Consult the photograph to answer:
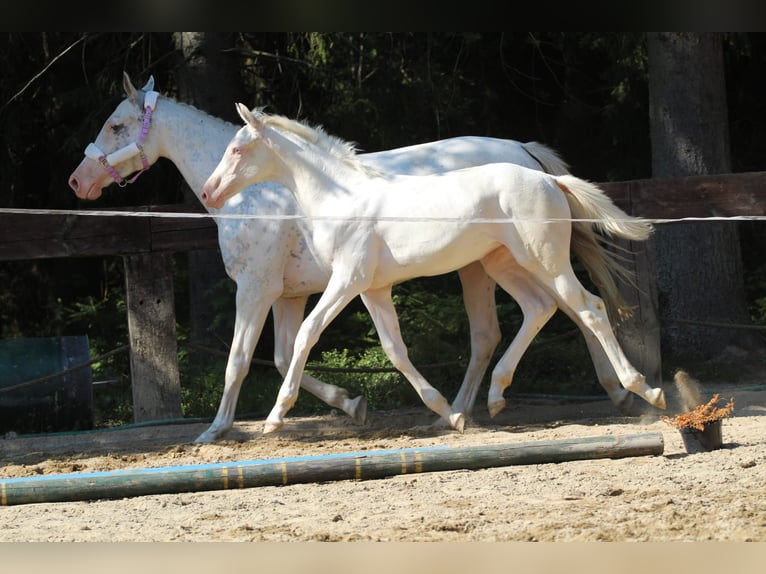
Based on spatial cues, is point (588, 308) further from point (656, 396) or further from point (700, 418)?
point (700, 418)

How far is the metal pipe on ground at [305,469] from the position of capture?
18.5ft

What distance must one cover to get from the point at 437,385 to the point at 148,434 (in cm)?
281

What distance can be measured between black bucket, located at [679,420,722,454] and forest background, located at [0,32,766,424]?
11.4ft

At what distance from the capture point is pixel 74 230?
8766mm

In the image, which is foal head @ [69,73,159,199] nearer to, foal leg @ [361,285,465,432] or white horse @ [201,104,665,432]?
white horse @ [201,104,665,432]

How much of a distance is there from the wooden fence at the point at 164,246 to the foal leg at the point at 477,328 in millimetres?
1047

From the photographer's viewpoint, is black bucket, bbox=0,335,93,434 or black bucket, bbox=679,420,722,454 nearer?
black bucket, bbox=679,420,722,454

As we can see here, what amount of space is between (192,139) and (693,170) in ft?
14.7

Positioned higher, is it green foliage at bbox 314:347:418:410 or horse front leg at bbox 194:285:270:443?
horse front leg at bbox 194:285:270:443

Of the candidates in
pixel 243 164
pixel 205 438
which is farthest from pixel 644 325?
pixel 205 438

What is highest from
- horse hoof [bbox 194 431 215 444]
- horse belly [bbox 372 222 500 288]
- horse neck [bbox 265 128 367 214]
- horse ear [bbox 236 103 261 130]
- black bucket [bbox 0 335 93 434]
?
horse ear [bbox 236 103 261 130]

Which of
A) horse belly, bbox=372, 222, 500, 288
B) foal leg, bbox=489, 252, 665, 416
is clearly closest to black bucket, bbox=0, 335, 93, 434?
horse belly, bbox=372, 222, 500, 288

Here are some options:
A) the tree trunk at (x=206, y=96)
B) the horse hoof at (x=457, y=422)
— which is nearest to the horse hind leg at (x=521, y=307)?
the horse hoof at (x=457, y=422)

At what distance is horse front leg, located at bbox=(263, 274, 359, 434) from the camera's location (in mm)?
7242
